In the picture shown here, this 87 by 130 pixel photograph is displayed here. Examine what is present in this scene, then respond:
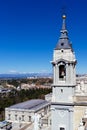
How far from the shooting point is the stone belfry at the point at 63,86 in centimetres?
2442

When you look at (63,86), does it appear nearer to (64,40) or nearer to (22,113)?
(64,40)

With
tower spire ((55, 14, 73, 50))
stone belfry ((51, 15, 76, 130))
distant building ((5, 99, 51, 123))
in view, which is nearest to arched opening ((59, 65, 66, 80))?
stone belfry ((51, 15, 76, 130))

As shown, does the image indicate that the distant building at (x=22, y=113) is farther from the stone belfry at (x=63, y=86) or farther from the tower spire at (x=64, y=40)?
the tower spire at (x=64, y=40)

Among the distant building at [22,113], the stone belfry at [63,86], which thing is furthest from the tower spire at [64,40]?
the distant building at [22,113]

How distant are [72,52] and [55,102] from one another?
4.79 m

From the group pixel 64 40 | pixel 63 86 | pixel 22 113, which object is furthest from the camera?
pixel 22 113

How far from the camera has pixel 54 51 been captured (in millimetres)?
25250

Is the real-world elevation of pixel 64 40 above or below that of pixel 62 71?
above

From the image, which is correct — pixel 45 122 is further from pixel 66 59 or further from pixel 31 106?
pixel 31 106

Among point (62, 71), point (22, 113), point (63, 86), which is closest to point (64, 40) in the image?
point (62, 71)

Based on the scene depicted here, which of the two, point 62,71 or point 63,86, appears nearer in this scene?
point 63,86

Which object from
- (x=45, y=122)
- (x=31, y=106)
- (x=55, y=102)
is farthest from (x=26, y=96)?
(x=55, y=102)

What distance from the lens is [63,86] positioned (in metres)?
24.6

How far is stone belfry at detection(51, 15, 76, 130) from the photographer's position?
24422mm
